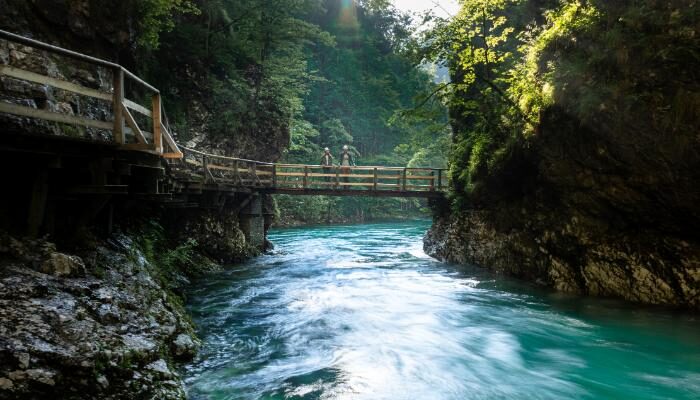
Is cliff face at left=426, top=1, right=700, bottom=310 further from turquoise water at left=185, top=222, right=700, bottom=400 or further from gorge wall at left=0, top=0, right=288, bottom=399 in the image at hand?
gorge wall at left=0, top=0, right=288, bottom=399

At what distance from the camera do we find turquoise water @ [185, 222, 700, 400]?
5.60 m

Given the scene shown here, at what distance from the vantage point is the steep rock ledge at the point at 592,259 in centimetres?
818

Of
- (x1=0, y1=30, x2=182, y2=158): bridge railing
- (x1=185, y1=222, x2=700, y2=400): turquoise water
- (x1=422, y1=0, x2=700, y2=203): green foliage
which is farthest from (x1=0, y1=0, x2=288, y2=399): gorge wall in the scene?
(x1=422, y1=0, x2=700, y2=203): green foliage

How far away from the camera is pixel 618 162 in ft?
27.1

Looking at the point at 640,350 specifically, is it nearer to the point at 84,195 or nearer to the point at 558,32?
the point at 558,32

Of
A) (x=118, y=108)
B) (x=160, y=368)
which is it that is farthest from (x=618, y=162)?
(x=118, y=108)

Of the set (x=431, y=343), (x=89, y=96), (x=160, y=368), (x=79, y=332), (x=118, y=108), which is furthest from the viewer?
(x=431, y=343)

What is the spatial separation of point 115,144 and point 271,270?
9.02 metres

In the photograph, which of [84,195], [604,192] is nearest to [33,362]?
[84,195]

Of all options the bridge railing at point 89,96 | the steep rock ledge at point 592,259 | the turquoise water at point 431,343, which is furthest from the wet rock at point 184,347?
the steep rock ledge at point 592,259

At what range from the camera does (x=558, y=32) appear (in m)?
9.30

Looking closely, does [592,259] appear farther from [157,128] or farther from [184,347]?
[157,128]

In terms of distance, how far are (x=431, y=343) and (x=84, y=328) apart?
17.2 ft

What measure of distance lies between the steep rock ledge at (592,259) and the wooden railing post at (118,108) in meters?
9.21
